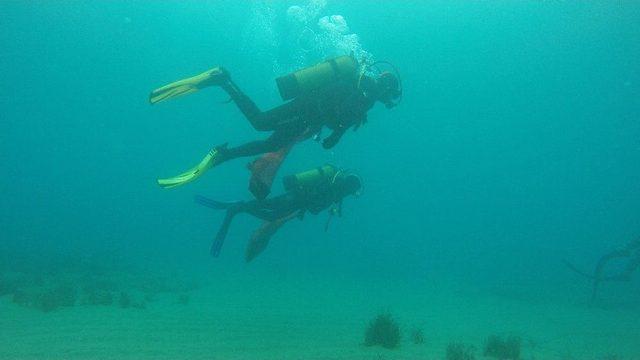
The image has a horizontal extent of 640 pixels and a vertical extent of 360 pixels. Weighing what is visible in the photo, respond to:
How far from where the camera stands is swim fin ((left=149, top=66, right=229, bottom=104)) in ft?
20.7

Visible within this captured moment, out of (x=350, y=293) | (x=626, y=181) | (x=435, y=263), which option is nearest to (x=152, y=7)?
(x=435, y=263)

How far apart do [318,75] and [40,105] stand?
181608 mm

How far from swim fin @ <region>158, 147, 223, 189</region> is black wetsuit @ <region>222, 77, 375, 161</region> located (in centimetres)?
17

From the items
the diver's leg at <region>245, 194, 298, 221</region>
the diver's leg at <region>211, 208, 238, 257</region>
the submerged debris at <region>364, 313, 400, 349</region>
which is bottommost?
the submerged debris at <region>364, 313, 400, 349</region>

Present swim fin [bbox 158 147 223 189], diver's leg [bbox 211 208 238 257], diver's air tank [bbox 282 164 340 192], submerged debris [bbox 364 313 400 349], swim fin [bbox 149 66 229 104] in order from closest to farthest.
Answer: swim fin [bbox 158 147 223 189] → swim fin [bbox 149 66 229 104] → diver's leg [bbox 211 208 238 257] → diver's air tank [bbox 282 164 340 192] → submerged debris [bbox 364 313 400 349]

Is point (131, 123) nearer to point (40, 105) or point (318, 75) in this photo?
point (40, 105)

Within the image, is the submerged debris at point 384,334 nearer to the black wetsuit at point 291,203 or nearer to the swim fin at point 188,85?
the black wetsuit at point 291,203

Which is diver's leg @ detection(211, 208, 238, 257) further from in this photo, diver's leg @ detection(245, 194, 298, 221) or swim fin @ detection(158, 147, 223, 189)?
swim fin @ detection(158, 147, 223, 189)

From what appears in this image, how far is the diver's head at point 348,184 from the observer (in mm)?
7668

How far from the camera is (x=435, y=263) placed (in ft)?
123

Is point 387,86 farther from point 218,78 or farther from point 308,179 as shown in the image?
point 218,78

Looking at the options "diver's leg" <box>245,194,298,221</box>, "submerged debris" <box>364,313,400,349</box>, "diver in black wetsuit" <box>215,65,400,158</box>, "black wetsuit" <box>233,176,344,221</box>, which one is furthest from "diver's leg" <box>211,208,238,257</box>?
"submerged debris" <box>364,313,400,349</box>

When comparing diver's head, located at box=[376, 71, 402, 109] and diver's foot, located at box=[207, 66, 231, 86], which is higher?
diver's head, located at box=[376, 71, 402, 109]

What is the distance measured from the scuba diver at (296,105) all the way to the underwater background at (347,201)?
301 cm
